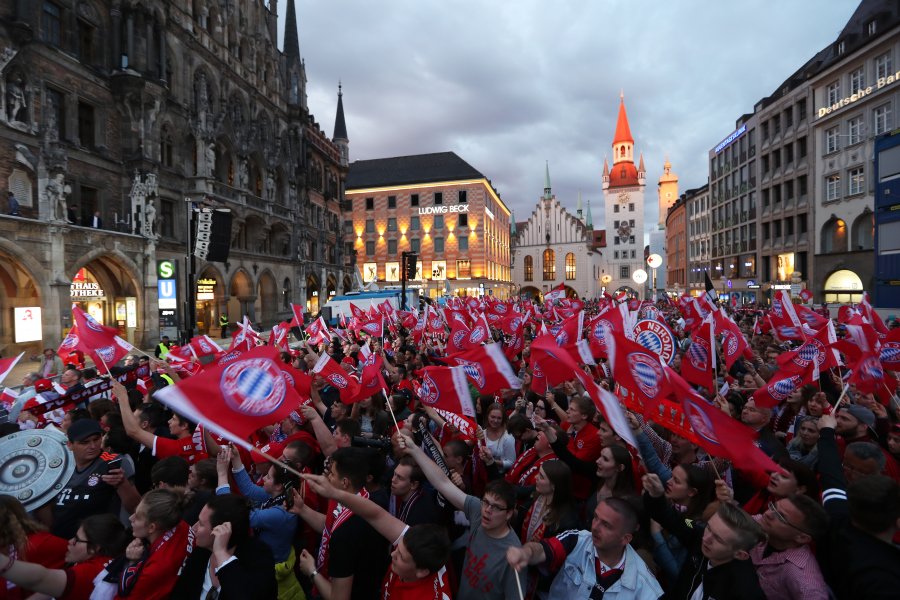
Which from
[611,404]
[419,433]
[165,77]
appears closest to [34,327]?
[165,77]

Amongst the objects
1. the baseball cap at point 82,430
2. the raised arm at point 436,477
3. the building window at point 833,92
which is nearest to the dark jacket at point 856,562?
the raised arm at point 436,477

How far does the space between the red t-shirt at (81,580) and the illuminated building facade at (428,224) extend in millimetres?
60565

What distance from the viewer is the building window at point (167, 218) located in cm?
2803

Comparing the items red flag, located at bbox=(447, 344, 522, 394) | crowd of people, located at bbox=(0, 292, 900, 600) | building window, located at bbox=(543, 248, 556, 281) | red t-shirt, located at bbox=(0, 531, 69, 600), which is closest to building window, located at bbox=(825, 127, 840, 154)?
crowd of people, located at bbox=(0, 292, 900, 600)

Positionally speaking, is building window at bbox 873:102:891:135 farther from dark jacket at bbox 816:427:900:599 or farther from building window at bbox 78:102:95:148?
building window at bbox 78:102:95:148

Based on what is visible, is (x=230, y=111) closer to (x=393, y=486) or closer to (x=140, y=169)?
(x=140, y=169)

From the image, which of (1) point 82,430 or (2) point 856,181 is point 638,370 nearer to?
(1) point 82,430

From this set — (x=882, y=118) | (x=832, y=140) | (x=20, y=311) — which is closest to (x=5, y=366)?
(x=20, y=311)

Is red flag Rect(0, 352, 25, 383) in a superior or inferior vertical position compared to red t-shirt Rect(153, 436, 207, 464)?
superior

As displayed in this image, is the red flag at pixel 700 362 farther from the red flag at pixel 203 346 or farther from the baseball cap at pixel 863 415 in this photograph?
the red flag at pixel 203 346

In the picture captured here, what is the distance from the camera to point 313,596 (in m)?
4.11

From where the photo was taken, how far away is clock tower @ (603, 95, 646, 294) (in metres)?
87.1

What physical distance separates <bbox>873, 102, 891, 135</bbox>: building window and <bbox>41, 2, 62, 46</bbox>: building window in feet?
153

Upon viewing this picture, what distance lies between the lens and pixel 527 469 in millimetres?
Result: 4754
